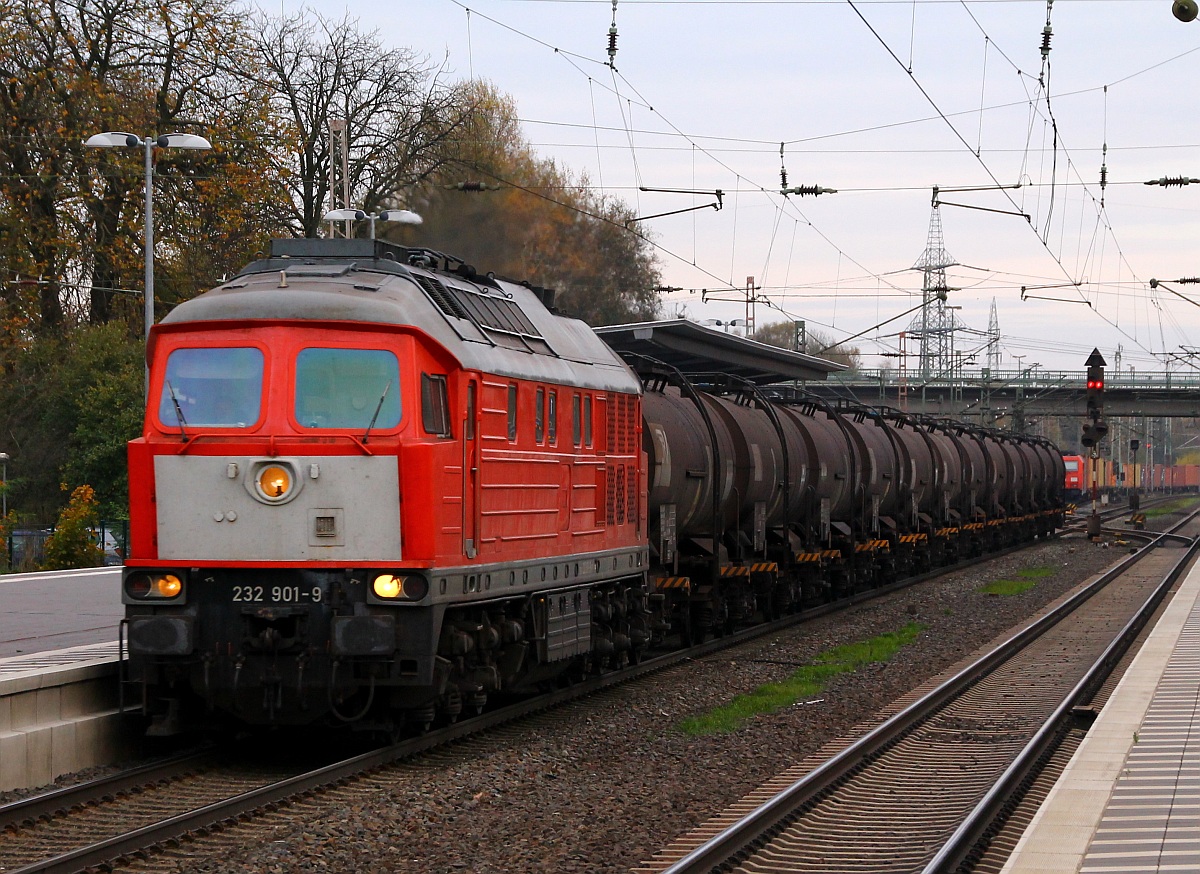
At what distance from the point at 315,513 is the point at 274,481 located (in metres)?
0.40

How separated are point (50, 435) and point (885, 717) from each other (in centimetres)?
2901

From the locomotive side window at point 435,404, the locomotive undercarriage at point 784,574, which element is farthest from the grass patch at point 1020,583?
A: the locomotive side window at point 435,404

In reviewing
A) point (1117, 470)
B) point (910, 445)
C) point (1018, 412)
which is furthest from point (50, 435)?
point (1117, 470)

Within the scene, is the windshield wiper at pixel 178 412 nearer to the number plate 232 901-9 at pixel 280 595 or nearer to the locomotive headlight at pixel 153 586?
the locomotive headlight at pixel 153 586

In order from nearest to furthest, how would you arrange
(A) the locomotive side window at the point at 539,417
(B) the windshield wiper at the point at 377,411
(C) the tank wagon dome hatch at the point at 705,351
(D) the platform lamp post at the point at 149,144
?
(B) the windshield wiper at the point at 377,411, (A) the locomotive side window at the point at 539,417, (C) the tank wagon dome hatch at the point at 705,351, (D) the platform lamp post at the point at 149,144

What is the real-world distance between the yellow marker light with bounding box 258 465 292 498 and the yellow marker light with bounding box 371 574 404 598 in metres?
0.99

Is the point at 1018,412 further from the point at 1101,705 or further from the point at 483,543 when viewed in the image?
the point at 483,543

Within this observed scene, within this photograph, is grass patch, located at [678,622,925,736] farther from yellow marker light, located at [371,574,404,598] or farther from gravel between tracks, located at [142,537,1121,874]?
yellow marker light, located at [371,574,404,598]

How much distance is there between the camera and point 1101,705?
53.1ft

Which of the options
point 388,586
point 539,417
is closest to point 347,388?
point 388,586

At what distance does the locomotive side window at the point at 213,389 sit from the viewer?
38.8ft

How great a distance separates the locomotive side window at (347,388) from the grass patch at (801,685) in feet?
15.3

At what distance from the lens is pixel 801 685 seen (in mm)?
17750

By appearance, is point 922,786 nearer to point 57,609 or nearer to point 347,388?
point 347,388
